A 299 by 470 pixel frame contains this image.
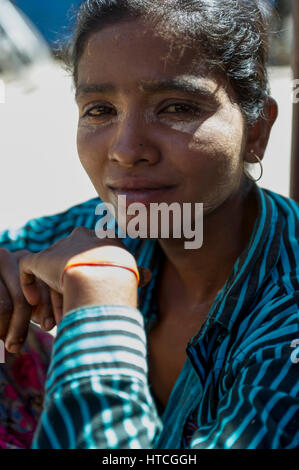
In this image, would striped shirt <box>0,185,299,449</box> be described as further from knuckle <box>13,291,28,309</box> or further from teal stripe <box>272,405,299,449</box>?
knuckle <box>13,291,28,309</box>

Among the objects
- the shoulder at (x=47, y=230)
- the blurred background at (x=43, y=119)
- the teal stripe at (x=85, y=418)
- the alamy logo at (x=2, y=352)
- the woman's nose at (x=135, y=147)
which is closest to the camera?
the teal stripe at (x=85, y=418)

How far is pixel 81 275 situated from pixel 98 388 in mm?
281

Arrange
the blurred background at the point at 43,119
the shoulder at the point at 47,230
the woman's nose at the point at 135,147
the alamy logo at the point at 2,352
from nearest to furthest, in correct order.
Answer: the woman's nose at the point at 135,147
the alamy logo at the point at 2,352
the shoulder at the point at 47,230
the blurred background at the point at 43,119

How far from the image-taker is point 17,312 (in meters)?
1.74

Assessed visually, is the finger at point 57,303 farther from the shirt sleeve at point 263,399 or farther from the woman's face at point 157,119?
the shirt sleeve at point 263,399

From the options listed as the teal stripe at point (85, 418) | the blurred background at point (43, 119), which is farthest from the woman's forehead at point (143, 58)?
the teal stripe at point (85, 418)

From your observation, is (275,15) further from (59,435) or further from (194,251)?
(59,435)

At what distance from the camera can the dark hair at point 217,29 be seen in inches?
62.3

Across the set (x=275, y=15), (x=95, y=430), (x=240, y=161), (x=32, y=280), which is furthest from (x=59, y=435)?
(x=275, y=15)

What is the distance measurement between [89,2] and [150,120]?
470 millimetres

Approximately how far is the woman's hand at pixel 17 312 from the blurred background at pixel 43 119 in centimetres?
83

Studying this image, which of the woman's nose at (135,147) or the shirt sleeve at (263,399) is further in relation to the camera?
the woman's nose at (135,147)

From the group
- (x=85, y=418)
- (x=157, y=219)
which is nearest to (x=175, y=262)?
(x=157, y=219)
